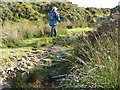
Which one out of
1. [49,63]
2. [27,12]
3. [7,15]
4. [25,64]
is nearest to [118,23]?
[49,63]

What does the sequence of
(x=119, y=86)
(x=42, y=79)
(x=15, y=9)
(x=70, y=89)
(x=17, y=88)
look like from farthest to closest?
(x=15, y=9)
(x=42, y=79)
(x=17, y=88)
(x=70, y=89)
(x=119, y=86)

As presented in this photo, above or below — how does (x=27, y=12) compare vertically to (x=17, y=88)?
above

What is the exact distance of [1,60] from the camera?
4.84m

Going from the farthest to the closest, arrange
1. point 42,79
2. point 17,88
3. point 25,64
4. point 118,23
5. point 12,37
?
point 12,37 → point 118,23 → point 25,64 → point 42,79 → point 17,88

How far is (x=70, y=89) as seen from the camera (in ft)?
9.59

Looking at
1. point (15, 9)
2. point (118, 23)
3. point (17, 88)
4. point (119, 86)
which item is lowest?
point (17, 88)

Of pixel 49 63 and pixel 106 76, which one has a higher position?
pixel 106 76

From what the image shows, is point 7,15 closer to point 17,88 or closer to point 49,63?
point 49,63

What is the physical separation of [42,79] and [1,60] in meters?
1.76

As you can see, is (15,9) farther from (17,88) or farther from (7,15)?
(17,88)

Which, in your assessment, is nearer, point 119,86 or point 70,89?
point 119,86

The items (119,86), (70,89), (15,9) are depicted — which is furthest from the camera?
(15,9)

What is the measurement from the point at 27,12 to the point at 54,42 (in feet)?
49.2

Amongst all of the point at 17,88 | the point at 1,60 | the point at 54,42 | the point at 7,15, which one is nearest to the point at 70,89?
the point at 17,88
